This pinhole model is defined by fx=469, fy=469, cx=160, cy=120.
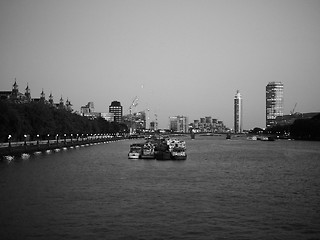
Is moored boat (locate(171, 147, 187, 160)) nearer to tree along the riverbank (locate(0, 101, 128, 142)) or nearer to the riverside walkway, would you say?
the riverside walkway

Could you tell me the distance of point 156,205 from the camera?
3691 cm

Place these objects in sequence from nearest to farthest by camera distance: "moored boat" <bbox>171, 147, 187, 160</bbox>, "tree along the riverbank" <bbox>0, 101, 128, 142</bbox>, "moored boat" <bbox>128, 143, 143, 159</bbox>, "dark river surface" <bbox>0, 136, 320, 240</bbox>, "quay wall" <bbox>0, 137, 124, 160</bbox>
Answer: "dark river surface" <bbox>0, 136, 320, 240</bbox>
"quay wall" <bbox>0, 137, 124, 160</bbox>
"tree along the riverbank" <bbox>0, 101, 128, 142</bbox>
"moored boat" <bbox>171, 147, 187, 160</bbox>
"moored boat" <bbox>128, 143, 143, 159</bbox>

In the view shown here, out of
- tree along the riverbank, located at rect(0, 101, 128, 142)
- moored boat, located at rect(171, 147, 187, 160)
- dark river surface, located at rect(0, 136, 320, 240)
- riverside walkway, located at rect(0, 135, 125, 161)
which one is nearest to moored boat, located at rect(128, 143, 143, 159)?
moored boat, located at rect(171, 147, 187, 160)

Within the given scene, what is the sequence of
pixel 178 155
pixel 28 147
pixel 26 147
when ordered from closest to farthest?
pixel 178 155
pixel 26 147
pixel 28 147

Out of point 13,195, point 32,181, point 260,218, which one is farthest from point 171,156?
point 260,218

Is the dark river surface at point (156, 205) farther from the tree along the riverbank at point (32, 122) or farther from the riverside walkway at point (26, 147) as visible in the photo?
the tree along the riverbank at point (32, 122)

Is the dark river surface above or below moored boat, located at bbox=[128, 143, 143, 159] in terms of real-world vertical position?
below

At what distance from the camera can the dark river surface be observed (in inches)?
1132

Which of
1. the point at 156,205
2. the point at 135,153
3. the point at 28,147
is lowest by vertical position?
the point at 156,205

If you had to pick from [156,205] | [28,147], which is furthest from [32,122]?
[156,205]

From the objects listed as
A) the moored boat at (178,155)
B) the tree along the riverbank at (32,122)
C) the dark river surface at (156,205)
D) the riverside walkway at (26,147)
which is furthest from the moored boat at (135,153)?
the dark river surface at (156,205)

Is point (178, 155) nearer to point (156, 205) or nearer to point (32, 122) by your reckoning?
point (32, 122)

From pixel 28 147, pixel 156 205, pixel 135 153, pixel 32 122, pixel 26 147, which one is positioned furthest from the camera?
pixel 32 122

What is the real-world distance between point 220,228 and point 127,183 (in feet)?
73.4
